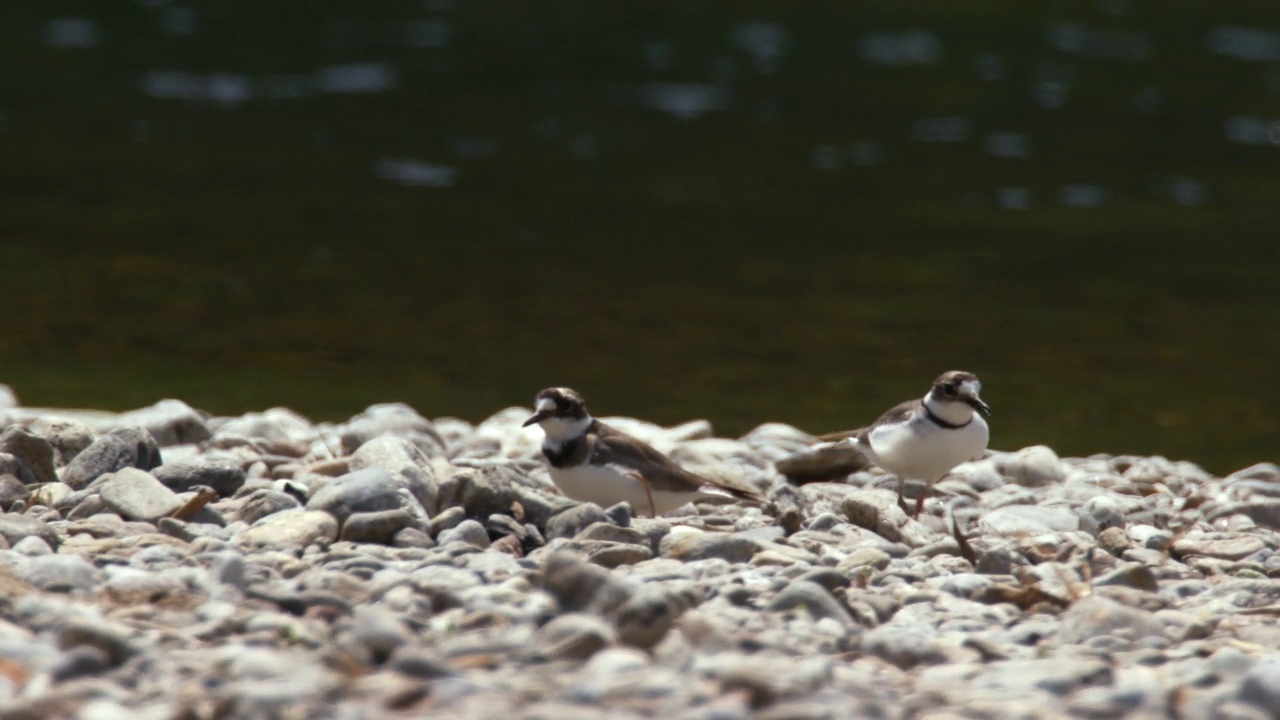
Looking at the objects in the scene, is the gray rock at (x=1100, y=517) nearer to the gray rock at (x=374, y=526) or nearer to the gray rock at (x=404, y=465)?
the gray rock at (x=404, y=465)

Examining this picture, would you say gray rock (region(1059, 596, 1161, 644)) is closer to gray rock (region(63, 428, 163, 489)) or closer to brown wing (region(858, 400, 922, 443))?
brown wing (region(858, 400, 922, 443))

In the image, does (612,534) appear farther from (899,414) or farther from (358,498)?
(899,414)

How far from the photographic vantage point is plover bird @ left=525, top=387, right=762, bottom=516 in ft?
23.6

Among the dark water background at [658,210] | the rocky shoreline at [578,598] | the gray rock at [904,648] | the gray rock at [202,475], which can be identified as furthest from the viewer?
the dark water background at [658,210]

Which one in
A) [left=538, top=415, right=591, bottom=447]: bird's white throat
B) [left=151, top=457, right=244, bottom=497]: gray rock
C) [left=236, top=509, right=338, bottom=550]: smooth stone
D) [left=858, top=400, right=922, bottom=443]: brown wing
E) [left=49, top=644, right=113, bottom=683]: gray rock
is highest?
[left=858, top=400, right=922, bottom=443]: brown wing

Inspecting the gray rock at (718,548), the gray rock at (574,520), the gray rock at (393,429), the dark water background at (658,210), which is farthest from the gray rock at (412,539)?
the dark water background at (658,210)

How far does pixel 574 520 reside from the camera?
6.39 m

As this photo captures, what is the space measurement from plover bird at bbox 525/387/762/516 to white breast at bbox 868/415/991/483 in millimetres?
921

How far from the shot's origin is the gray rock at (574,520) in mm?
6375

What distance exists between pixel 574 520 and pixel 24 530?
2.11m

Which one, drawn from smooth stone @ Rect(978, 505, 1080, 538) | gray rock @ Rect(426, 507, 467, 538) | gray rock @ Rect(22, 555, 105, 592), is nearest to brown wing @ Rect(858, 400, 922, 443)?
smooth stone @ Rect(978, 505, 1080, 538)

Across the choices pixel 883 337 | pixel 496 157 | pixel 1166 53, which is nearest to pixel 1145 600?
pixel 883 337

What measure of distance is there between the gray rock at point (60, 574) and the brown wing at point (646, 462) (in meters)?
2.68

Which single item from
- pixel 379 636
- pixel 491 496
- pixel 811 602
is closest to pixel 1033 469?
pixel 491 496
